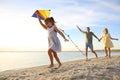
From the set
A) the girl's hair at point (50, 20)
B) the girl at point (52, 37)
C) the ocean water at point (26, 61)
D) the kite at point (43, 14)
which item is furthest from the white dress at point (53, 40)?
the ocean water at point (26, 61)

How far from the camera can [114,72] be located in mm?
8852

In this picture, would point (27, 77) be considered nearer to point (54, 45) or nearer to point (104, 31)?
point (54, 45)

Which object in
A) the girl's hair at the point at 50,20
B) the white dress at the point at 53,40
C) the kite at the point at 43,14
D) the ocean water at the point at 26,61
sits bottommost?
the ocean water at the point at 26,61

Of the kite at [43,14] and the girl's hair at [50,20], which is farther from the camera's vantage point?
the kite at [43,14]

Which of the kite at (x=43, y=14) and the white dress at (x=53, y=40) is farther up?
the kite at (x=43, y=14)

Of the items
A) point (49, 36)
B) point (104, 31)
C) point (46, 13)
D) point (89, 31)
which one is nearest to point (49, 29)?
point (49, 36)

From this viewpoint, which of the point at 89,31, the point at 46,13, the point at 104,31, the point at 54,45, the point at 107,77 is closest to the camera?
the point at 107,77

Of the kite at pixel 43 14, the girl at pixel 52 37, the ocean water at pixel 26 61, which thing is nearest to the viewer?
the girl at pixel 52 37

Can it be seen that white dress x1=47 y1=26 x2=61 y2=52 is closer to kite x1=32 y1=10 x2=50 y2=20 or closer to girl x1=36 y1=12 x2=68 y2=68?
girl x1=36 y1=12 x2=68 y2=68

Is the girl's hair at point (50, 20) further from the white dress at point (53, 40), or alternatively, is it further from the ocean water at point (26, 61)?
the ocean water at point (26, 61)

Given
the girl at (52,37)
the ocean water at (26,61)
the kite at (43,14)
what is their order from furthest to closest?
the ocean water at (26,61)
the kite at (43,14)
the girl at (52,37)

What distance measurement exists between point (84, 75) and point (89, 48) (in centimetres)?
840

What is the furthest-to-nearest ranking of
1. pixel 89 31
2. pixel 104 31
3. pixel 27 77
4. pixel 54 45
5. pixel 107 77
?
pixel 104 31 → pixel 89 31 → pixel 54 45 → pixel 27 77 → pixel 107 77

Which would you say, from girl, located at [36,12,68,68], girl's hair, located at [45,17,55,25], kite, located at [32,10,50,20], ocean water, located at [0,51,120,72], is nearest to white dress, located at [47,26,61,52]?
girl, located at [36,12,68,68]
